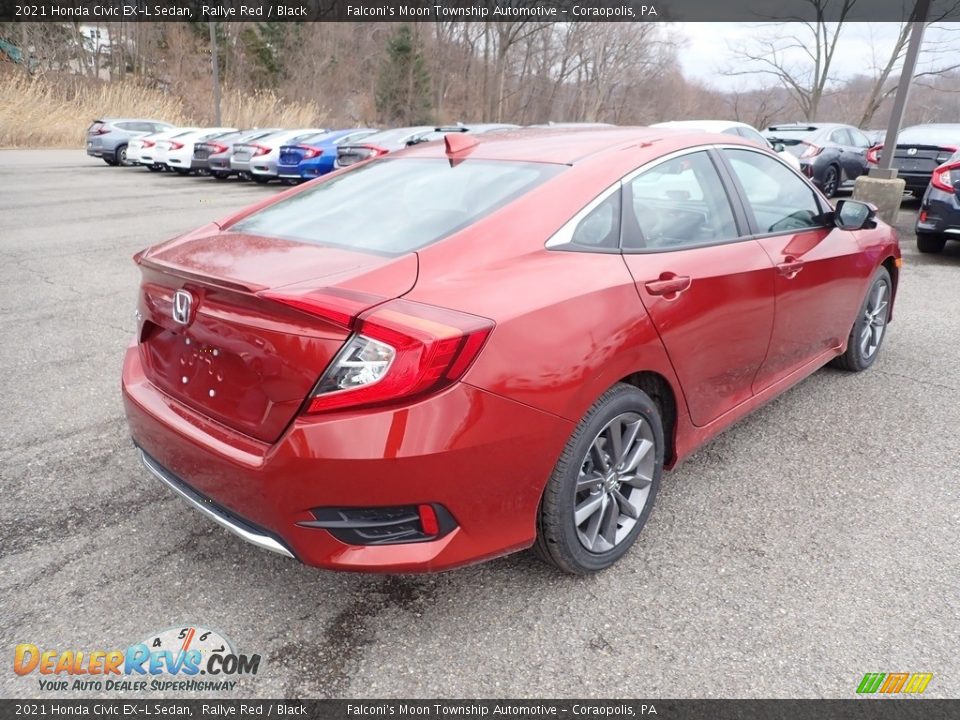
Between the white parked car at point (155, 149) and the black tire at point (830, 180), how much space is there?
55.8 feet

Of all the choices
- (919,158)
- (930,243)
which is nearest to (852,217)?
(930,243)

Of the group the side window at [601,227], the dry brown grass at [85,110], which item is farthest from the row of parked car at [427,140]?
the dry brown grass at [85,110]

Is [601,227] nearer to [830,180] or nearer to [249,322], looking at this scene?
[249,322]

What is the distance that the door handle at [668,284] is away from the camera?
2.45 meters

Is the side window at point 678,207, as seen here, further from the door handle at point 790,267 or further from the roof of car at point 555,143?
the door handle at point 790,267

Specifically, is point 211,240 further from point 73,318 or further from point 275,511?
point 73,318

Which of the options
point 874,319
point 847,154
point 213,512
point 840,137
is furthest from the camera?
point 840,137

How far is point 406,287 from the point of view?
1979 millimetres

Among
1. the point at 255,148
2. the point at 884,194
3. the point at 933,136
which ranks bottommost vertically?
the point at 255,148

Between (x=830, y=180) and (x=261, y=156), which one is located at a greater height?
(x=830, y=180)

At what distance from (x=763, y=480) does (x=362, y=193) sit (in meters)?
2.25

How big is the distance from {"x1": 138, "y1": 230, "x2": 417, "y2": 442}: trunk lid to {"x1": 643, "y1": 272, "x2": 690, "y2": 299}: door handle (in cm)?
89

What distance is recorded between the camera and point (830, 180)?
530 inches

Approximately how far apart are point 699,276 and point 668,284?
0.74 ft
